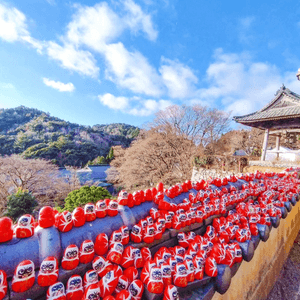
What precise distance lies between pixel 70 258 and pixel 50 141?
37.4 metres

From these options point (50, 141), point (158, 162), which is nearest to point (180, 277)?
point (158, 162)

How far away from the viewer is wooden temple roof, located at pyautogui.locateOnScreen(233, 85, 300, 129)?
8336 millimetres

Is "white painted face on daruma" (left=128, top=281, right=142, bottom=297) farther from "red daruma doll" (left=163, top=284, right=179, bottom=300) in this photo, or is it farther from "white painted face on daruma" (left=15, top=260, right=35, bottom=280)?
"white painted face on daruma" (left=15, top=260, right=35, bottom=280)

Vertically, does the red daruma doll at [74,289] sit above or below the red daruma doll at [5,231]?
below

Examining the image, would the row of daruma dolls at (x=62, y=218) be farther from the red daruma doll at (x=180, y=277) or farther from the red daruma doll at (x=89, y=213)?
the red daruma doll at (x=180, y=277)

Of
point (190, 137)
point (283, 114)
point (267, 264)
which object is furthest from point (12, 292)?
point (190, 137)

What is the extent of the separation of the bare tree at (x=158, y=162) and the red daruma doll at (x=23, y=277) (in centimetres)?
1395

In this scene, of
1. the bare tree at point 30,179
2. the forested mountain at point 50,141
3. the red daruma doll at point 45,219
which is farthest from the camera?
the forested mountain at point 50,141

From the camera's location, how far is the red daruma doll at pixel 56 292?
926 mm

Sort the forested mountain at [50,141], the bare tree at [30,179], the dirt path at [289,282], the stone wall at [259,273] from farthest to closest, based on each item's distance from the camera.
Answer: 1. the forested mountain at [50,141]
2. the bare tree at [30,179]
3. the dirt path at [289,282]
4. the stone wall at [259,273]

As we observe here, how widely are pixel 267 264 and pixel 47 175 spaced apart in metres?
14.4

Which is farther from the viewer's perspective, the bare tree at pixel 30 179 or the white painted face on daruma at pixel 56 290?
the bare tree at pixel 30 179

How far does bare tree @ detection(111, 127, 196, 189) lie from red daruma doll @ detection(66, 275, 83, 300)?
13.8m

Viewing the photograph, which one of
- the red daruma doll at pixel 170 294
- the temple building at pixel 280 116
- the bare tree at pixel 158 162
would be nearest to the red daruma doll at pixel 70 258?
the red daruma doll at pixel 170 294
